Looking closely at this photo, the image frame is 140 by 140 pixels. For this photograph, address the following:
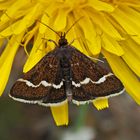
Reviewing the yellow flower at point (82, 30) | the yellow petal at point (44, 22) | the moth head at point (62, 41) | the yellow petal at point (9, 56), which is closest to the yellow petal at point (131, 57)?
the yellow flower at point (82, 30)

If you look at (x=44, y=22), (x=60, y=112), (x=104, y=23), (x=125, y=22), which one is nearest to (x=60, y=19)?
(x=44, y=22)

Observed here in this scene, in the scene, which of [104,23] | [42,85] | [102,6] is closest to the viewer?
[42,85]

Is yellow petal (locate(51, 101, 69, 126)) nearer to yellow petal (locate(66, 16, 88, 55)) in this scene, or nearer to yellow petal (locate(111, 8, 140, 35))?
yellow petal (locate(66, 16, 88, 55))

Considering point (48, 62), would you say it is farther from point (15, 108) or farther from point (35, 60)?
point (15, 108)

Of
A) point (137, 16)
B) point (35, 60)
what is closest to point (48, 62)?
point (35, 60)

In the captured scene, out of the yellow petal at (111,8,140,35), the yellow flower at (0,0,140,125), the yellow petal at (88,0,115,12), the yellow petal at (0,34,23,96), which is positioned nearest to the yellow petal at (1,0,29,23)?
the yellow flower at (0,0,140,125)

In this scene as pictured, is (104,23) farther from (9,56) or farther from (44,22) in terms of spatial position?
(9,56)
